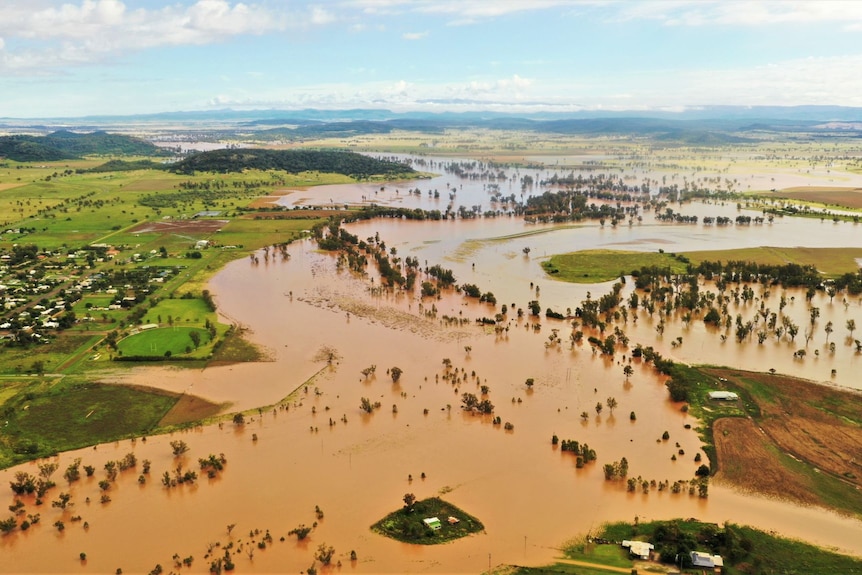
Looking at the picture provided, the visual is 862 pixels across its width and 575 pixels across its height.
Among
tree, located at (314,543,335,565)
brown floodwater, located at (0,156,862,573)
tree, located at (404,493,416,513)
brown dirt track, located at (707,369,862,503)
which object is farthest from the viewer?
brown dirt track, located at (707,369,862,503)

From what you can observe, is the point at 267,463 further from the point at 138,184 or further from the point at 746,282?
the point at 138,184

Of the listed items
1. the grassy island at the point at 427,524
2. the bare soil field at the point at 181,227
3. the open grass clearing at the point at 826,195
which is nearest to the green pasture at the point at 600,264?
the grassy island at the point at 427,524

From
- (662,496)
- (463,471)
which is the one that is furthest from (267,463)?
(662,496)

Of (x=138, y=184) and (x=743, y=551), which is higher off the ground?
(x=138, y=184)

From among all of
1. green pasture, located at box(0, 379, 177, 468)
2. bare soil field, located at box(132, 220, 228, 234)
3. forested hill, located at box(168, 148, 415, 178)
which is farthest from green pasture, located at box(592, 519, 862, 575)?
forested hill, located at box(168, 148, 415, 178)

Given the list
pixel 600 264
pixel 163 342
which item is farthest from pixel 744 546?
pixel 600 264

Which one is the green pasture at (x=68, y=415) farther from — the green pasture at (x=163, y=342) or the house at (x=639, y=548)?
the house at (x=639, y=548)

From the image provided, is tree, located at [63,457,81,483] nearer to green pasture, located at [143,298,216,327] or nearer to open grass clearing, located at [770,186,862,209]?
green pasture, located at [143,298,216,327]
